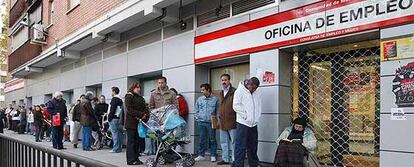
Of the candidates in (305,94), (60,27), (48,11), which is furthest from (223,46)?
(48,11)

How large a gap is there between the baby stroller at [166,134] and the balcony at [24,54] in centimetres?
1300

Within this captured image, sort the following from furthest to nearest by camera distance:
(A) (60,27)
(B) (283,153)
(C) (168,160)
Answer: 1. (A) (60,27)
2. (C) (168,160)
3. (B) (283,153)

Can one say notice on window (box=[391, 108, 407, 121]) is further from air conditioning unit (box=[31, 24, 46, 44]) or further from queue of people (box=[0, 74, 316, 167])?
air conditioning unit (box=[31, 24, 46, 44])

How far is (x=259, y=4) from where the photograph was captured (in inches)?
321

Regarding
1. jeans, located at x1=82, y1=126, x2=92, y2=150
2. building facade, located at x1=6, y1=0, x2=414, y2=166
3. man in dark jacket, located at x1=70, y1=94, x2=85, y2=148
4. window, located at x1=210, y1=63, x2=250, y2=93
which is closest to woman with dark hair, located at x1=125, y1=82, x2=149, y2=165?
building facade, located at x1=6, y1=0, x2=414, y2=166

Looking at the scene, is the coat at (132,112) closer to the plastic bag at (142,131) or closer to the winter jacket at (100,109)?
the plastic bag at (142,131)

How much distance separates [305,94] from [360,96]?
1.17 metres

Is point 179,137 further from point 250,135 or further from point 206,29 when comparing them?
point 206,29

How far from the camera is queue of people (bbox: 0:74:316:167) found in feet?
23.3

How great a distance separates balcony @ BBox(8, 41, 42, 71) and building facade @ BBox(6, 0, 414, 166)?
7897 millimetres

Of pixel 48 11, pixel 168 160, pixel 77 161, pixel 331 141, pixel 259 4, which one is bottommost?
pixel 168 160

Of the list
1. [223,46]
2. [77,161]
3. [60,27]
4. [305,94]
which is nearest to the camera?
[77,161]

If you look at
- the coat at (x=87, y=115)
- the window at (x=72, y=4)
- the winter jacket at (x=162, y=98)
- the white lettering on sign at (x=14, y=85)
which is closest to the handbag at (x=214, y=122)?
the winter jacket at (x=162, y=98)

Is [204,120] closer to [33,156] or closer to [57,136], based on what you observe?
[33,156]
